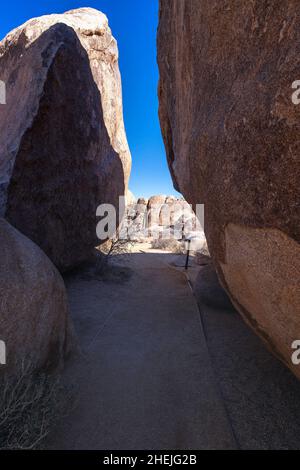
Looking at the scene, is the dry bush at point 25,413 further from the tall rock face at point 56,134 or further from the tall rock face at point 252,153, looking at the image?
the tall rock face at point 56,134

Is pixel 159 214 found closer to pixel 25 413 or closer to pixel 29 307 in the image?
pixel 29 307

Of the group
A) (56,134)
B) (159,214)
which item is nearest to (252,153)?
(56,134)

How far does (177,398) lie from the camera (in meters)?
2.50

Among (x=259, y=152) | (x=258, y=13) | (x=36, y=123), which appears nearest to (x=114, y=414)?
(x=259, y=152)

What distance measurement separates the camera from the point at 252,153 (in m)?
1.81

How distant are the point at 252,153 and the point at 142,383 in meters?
2.28

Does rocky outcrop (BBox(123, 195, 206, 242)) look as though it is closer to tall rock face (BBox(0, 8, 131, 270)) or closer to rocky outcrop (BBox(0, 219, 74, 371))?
tall rock face (BBox(0, 8, 131, 270))

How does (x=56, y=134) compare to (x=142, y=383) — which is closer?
(x=142, y=383)

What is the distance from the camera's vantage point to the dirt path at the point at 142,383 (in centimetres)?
206

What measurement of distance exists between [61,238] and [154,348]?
8.99 ft

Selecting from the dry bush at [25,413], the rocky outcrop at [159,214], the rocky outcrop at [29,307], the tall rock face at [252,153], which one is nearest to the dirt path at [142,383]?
the dry bush at [25,413]

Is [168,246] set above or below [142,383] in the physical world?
below

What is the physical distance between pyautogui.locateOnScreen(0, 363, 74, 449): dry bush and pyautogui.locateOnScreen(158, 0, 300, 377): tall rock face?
1.71 m

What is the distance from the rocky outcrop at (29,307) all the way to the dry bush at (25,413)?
0.50ft
